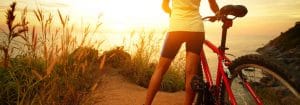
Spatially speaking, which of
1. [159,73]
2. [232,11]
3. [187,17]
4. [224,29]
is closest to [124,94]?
[159,73]

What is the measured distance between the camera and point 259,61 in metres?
3.18

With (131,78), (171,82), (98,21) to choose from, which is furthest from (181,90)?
(98,21)

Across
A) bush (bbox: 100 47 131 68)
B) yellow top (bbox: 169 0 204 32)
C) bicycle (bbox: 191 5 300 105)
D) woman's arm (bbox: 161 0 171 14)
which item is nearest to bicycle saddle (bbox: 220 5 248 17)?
bicycle (bbox: 191 5 300 105)

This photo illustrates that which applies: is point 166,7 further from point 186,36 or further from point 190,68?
point 190,68

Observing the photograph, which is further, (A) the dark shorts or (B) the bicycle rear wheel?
(A) the dark shorts

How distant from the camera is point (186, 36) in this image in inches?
165

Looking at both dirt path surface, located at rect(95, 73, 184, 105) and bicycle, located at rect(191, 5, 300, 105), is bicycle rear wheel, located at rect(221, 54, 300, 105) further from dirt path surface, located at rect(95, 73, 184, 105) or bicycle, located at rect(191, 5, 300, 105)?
dirt path surface, located at rect(95, 73, 184, 105)

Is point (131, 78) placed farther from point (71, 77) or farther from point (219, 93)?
point (219, 93)

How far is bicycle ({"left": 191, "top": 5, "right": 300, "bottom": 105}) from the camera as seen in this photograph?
306 cm

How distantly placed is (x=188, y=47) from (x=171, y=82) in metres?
3.69

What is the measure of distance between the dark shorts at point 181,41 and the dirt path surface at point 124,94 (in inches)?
59.9

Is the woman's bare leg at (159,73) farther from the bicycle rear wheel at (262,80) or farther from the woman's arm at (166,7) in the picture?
the bicycle rear wheel at (262,80)

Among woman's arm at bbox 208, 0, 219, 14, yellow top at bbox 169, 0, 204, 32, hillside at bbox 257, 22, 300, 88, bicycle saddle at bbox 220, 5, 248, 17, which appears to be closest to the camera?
bicycle saddle at bbox 220, 5, 248, 17

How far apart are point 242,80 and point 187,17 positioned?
2.67 feet
